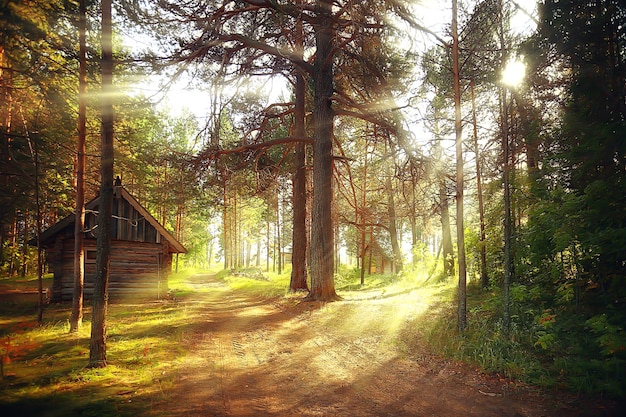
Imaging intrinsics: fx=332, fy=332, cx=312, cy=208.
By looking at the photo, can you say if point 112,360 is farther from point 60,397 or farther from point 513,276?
point 513,276

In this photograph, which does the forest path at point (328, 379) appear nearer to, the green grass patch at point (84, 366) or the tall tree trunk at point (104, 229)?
the green grass patch at point (84, 366)

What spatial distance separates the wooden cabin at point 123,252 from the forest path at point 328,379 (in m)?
9.93

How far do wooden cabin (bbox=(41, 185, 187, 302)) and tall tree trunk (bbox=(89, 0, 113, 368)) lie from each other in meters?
9.88

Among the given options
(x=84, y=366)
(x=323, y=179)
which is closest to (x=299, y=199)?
(x=323, y=179)

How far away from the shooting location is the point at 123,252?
18.6 metres

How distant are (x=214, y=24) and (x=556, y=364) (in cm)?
1257

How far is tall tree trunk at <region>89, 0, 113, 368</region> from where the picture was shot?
658 cm

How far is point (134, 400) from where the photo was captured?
5.01 meters

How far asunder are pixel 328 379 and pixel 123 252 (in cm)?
1650

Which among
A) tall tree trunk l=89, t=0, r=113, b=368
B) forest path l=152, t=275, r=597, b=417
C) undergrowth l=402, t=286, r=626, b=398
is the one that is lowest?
forest path l=152, t=275, r=597, b=417

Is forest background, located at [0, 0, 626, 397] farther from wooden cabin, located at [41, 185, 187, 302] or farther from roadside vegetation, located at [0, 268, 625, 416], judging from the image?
wooden cabin, located at [41, 185, 187, 302]

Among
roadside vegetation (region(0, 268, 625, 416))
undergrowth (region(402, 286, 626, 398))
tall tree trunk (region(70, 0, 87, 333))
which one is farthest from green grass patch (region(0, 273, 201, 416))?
undergrowth (region(402, 286, 626, 398))

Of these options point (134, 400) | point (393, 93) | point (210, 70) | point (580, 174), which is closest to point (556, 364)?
point (580, 174)

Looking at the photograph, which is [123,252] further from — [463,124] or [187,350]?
[463,124]
